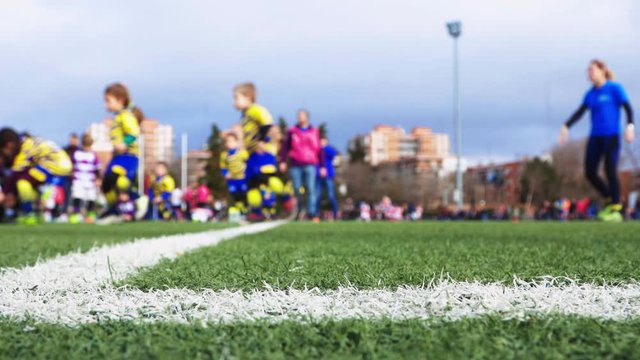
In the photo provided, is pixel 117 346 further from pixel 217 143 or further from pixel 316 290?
pixel 217 143

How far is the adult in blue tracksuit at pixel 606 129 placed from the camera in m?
10.6

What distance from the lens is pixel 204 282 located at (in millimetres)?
2268

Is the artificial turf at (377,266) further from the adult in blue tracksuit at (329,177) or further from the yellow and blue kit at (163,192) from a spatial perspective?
the yellow and blue kit at (163,192)

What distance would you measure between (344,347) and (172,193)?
20.3 metres

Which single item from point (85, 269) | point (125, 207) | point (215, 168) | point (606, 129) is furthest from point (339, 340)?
point (215, 168)

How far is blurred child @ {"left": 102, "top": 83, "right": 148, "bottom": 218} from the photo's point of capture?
1069cm

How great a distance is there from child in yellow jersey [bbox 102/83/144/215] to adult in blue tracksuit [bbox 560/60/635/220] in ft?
22.4

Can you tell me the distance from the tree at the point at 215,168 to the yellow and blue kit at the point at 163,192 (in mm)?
35142

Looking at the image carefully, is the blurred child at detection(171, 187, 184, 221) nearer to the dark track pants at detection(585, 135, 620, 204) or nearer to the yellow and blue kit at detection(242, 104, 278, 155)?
the yellow and blue kit at detection(242, 104, 278, 155)

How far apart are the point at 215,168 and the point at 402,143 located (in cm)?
10375

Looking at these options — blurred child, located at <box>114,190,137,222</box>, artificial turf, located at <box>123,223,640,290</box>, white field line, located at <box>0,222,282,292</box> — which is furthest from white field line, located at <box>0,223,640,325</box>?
blurred child, located at <box>114,190,137,222</box>

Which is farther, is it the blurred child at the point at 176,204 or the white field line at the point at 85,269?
the blurred child at the point at 176,204

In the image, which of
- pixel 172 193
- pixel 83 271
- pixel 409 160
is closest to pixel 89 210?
pixel 172 193

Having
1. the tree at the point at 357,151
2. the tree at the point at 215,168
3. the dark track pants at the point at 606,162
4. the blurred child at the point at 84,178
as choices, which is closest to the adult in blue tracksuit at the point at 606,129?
the dark track pants at the point at 606,162
